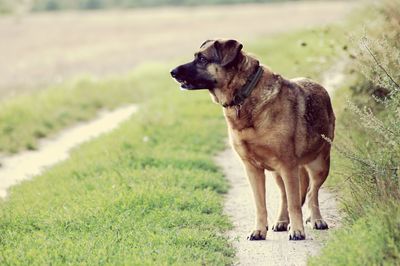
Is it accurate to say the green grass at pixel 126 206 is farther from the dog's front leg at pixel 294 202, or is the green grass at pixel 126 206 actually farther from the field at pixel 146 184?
the dog's front leg at pixel 294 202

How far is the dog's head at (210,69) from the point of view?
26.0 ft

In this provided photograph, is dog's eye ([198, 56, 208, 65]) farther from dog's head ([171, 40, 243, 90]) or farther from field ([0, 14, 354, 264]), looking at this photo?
field ([0, 14, 354, 264])

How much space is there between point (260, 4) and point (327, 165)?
5878 cm

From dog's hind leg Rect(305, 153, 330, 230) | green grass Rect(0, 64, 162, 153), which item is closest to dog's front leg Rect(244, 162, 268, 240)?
dog's hind leg Rect(305, 153, 330, 230)

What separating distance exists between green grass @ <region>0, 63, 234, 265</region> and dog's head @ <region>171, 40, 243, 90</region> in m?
1.41

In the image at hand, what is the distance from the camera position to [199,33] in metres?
42.9

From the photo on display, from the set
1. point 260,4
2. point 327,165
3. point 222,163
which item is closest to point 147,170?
point 222,163

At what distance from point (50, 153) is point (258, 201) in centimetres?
738

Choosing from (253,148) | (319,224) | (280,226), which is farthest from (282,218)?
(253,148)

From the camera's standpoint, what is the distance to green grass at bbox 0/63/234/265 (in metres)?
7.27

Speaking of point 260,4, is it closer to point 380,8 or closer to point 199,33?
point 199,33

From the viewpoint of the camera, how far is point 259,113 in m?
7.91

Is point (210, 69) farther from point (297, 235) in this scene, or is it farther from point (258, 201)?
point (297, 235)

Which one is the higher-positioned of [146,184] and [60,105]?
[146,184]
